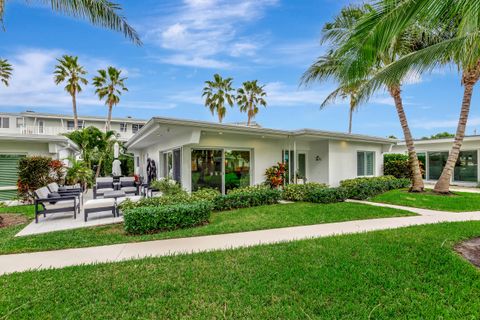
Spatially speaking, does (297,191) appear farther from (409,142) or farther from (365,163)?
(365,163)

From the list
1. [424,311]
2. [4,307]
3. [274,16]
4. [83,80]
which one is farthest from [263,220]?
[83,80]

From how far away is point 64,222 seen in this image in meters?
8.23

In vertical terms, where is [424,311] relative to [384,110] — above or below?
below

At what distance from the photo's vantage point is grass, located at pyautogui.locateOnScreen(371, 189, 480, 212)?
9.96 meters

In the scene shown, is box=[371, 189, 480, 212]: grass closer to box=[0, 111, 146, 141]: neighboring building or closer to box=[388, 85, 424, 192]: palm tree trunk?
box=[388, 85, 424, 192]: palm tree trunk

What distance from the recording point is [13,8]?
7.09 meters

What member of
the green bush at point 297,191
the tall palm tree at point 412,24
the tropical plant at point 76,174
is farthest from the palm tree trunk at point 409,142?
the tropical plant at point 76,174

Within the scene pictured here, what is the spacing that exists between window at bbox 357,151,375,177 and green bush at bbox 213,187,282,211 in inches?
306

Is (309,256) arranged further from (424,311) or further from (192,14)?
(192,14)

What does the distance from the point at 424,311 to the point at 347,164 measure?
42.5 ft

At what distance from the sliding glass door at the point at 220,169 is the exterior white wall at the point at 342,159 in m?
5.05

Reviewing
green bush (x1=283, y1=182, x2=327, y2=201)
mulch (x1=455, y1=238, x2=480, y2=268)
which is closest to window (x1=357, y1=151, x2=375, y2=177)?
green bush (x1=283, y1=182, x2=327, y2=201)

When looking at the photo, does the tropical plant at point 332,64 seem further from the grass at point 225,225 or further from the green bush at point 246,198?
the green bush at point 246,198

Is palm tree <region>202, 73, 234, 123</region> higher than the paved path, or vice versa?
palm tree <region>202, 73, 234, 123</region>
